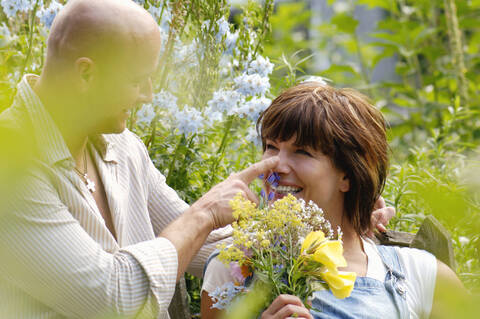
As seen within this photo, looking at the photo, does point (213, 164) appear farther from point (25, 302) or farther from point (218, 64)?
point (25, 302)

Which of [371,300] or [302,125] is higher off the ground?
[302,125]

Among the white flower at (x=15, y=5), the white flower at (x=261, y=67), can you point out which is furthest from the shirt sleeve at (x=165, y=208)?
the white flower at (x=15, y=5)

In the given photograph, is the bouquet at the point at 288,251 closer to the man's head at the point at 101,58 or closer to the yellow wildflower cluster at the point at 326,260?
the yellow wildflower cluster at the point at 326,260

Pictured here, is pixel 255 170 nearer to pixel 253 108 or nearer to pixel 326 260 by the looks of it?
pixel 326 260

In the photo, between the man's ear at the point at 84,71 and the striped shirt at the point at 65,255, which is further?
the man's ear at the point at 84,71

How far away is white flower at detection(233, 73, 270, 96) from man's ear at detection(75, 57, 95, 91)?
783 millimetres

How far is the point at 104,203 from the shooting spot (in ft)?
5.93

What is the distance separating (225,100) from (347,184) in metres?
0.62

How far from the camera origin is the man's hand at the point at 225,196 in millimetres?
1631

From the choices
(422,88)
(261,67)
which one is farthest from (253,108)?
(422,88)

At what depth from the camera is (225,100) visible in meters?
2.22

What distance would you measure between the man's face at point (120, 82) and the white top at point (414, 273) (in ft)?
1.89

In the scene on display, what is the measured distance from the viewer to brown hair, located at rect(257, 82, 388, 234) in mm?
1814

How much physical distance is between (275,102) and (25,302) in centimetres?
101
